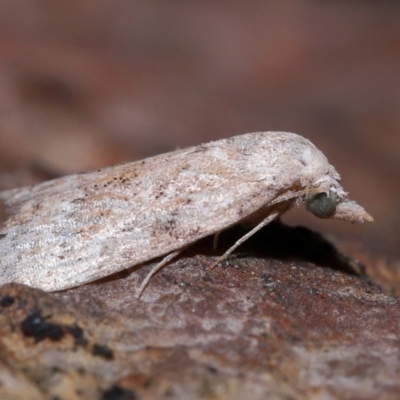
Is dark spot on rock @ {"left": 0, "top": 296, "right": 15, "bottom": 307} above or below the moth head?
below

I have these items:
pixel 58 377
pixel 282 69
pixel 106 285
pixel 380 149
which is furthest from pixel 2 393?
pixel 282 69

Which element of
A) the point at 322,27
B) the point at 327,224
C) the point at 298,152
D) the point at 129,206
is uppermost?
the point at 322,27

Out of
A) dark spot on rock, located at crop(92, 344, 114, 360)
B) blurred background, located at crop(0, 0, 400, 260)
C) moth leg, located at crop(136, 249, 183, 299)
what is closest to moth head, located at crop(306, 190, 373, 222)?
moth leg, located at crop(136, 249, 183, 299)

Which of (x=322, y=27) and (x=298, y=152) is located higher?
(x=322, y=27)

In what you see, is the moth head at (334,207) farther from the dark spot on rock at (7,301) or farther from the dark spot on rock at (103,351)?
the dark spot on rock at (7,301)

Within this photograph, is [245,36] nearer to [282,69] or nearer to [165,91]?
[282,69]

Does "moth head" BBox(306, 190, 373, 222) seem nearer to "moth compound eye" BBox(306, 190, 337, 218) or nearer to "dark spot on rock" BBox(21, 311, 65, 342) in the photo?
"moth compound eye" BBox(306, 190, 337, 218)
